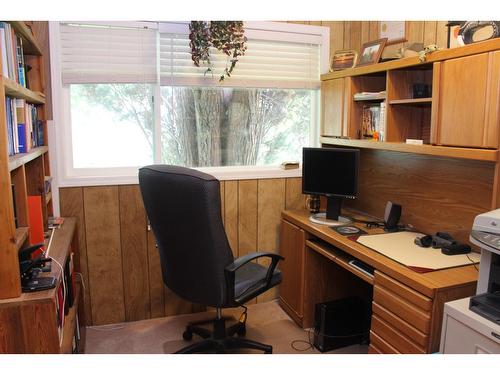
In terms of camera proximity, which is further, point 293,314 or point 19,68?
point 293,314

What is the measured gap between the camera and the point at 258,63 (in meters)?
3.07

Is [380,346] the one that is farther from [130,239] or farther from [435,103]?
[130,239]

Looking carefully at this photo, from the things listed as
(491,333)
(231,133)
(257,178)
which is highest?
(231,133)

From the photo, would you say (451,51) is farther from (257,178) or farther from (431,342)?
(257,178)

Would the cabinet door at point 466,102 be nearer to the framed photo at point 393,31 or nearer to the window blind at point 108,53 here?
the framed photo at point 393,31

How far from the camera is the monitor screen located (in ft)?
8.79

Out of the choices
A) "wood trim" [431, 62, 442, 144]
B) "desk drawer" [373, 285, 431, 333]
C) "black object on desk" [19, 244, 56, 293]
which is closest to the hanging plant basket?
"wood trim" [431, 62, 442, 144]

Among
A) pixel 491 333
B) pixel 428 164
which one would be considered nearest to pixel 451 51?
pixel 428 164

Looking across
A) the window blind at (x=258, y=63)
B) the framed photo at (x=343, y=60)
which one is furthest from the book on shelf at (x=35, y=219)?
the framed photo at (x=343, y=60)

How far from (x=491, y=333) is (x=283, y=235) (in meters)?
1.74

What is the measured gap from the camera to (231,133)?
316cm

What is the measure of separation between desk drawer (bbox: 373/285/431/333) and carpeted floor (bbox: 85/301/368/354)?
2.58 feet

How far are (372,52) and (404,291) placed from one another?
1.56 metres

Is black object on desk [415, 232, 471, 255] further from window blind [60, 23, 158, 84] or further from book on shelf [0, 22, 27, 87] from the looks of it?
book on shelf [0, 22, 27, 87]
